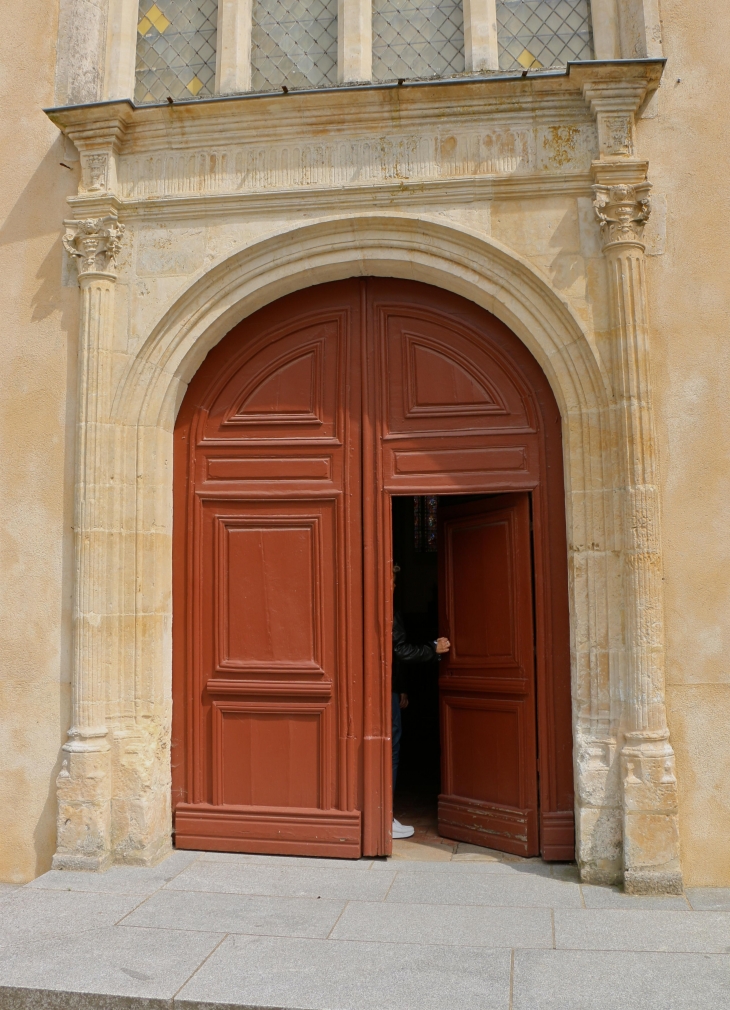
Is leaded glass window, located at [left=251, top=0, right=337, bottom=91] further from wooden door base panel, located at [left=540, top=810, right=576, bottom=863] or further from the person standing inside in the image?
wooden door base panel, located at [left=540, top=810, right=576, bottom=863]

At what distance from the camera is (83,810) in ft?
15.1

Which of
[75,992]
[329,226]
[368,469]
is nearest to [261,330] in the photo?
[329,226]

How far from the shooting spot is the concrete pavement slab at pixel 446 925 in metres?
3.60

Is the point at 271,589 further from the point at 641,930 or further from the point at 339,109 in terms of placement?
the point at 339,109

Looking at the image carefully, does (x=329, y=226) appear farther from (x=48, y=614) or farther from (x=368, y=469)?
(x=48, y=614)

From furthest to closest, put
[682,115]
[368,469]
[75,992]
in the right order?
[368,469], [682,115], [75,992]

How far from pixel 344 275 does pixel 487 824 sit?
3274 millimetres

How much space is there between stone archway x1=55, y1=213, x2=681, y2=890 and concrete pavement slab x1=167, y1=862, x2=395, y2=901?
40cm

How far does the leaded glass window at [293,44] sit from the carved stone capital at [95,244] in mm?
1243

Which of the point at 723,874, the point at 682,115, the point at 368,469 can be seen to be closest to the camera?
the point at 723,874

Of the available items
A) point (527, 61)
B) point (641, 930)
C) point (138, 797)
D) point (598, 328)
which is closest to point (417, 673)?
point (138, 797)

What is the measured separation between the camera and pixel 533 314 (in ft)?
15.3

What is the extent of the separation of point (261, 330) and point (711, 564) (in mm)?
2867

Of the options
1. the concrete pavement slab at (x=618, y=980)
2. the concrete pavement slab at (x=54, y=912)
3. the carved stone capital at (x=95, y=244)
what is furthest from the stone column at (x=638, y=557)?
the carved stone capital at (x=95, y=244)
